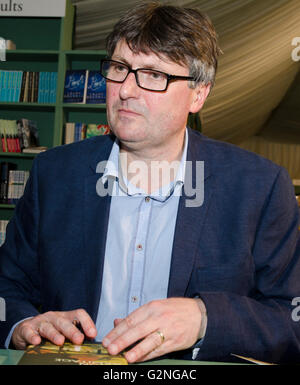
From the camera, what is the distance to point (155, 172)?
135cm

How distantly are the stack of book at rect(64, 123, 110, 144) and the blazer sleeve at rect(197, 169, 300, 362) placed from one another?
2778mm

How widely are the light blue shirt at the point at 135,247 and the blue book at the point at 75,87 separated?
2.71 m

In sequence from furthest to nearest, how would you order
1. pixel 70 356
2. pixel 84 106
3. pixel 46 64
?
pixel 46 64, pixel 84 106, pixel 70 356

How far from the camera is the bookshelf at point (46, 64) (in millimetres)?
3895

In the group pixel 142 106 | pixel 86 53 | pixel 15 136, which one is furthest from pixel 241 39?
pixel 142 106

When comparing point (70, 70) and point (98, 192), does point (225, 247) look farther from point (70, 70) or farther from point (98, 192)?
point (70, 70)

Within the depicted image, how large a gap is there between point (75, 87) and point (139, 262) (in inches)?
117

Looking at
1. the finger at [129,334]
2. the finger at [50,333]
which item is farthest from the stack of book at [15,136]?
the finger at [129,334]

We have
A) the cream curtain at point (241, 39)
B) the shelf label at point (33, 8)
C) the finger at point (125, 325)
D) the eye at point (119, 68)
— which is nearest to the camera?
the finger at point (125, 325)

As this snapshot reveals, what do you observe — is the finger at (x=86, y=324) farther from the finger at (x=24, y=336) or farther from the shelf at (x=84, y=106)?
the shelf at (x=84, y=106)

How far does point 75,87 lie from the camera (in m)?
3.87

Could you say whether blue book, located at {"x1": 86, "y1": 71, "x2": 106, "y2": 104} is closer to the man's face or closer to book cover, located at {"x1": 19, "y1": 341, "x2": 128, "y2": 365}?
the man's face

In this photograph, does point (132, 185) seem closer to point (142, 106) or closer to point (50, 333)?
point (142, 106)

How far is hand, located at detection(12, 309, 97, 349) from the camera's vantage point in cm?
85
